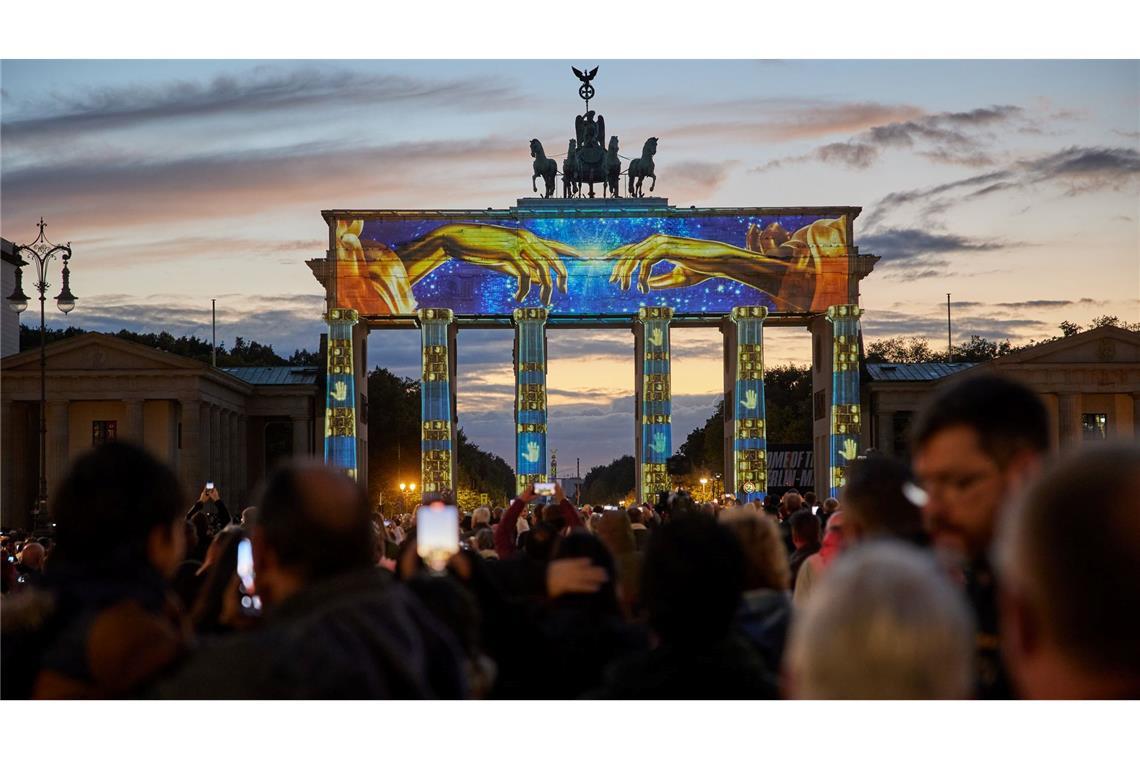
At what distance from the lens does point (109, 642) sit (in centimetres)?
550

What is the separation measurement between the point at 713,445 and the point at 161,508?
132 m

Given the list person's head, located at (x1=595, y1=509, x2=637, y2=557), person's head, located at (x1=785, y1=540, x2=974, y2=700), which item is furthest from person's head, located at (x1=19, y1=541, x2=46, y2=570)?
person's head, located at (x1=785, y1=540, x2=974, y2=700)

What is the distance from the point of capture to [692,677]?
6.12 metres

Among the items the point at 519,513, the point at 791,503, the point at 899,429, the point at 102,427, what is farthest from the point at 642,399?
the point at 519,513

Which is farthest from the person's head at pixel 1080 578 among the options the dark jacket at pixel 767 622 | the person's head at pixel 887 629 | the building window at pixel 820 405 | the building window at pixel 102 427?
the building window at pixel 102 427

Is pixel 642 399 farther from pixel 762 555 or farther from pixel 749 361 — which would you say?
pixel 762 555

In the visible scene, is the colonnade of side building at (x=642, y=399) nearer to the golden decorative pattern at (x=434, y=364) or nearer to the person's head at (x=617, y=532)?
the golden decorative pattern at (x=434, y=364)

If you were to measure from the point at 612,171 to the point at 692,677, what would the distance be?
77.9 meters

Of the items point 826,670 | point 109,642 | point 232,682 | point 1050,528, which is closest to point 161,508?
point 109,642

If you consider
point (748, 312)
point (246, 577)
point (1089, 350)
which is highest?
point (748, 312)

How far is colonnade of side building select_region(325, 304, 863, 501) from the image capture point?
77188mm

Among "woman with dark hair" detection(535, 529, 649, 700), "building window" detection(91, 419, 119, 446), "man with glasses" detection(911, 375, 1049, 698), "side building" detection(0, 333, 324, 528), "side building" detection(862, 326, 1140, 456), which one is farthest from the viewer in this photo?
"building window" detection(91, 419, 119, 446)

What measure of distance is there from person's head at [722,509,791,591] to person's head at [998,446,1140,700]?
5.04 meters

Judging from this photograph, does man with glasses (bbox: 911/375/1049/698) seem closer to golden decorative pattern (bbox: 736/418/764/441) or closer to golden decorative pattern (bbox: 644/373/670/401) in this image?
golden decorative pattern (bbox: 644/373/670/401)
